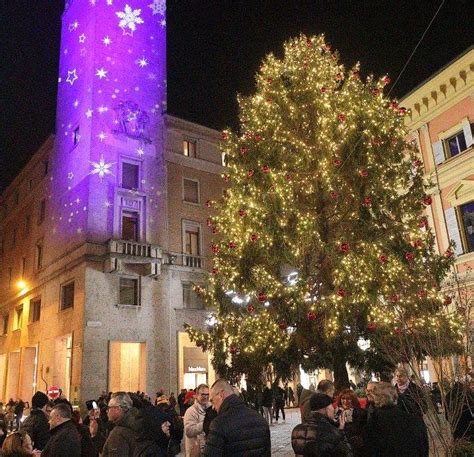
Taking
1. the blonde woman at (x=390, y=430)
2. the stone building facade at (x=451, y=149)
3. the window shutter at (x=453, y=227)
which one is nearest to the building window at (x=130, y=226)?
the stone building facade at (x=451, y=149)

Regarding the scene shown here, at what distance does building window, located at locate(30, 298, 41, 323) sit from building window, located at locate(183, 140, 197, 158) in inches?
525

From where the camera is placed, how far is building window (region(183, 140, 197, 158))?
3114 centimetres

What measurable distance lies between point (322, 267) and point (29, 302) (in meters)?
24.6

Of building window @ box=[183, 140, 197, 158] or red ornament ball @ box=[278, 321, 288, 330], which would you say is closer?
red ornament ball @ box=[278, 321, 288, 330]

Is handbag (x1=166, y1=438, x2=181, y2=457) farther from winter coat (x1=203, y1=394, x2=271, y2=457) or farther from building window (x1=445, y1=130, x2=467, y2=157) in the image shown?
building window (x1=445, y1=130, x2=467, y2=157)

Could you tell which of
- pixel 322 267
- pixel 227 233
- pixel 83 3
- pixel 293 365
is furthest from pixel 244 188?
pixel 83 3

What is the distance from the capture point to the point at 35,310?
31.6 metres

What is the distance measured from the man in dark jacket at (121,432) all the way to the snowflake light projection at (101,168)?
22.0 meters

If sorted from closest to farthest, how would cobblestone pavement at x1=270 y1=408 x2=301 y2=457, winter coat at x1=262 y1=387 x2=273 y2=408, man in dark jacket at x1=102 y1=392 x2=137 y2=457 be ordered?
man in dark jacket at x1=102 y1=392 x2=137 y2=457, cobblestone pavement at x1=270 y1=408 x2=301 y2=457, winter coat at x1=262 y1=387 x2=273 y2=408

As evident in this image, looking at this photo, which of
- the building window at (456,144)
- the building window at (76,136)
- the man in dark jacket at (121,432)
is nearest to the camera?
the man in dark jacket at (121,432)

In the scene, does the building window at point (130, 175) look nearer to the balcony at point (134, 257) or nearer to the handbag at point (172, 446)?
the balcony at point (134, 257)

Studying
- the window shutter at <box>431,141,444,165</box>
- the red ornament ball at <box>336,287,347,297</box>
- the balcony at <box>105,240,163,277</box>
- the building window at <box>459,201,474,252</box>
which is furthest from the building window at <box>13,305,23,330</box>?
the building window at <box>459,201,474,252</box>

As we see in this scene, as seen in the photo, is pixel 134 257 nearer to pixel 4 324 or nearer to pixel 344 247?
pixel 344 247

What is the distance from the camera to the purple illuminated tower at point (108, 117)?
2638 cm
